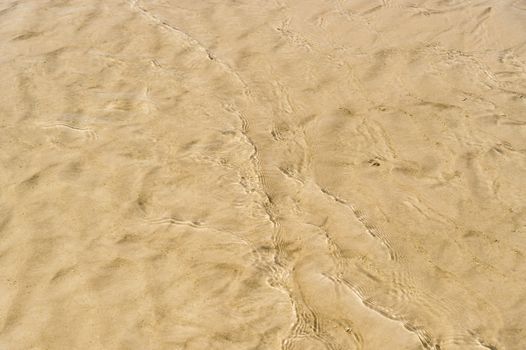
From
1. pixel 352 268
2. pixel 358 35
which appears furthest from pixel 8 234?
pixel 358 35

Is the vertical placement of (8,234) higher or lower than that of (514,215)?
higher

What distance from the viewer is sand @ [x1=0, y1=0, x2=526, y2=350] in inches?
126

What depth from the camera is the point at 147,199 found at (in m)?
3.85

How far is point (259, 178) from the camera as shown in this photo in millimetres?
4051

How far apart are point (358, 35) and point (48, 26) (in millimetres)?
2989

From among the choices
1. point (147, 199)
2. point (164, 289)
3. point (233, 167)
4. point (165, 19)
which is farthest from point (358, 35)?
point (164, 289)

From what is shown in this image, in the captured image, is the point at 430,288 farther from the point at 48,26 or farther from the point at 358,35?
the point at 48,26

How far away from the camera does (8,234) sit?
3572 mm

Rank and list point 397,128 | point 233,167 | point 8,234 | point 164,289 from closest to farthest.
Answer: point 164,289 → point 8,234 → point 233,167 → point 397,128

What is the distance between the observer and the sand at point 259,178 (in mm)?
3213

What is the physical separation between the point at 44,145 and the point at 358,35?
10.3 ft

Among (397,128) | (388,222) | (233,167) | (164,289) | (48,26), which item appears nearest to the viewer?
(164,289)

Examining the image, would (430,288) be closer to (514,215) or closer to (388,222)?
(388,222)

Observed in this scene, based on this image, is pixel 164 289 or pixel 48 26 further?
pixel 48 26
